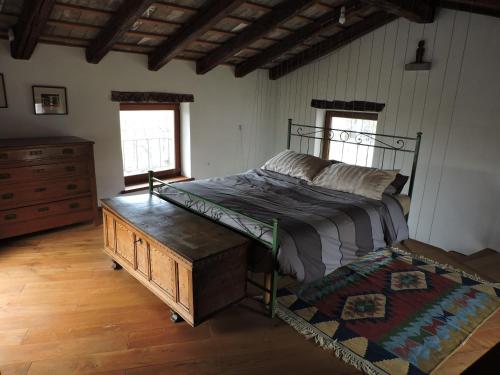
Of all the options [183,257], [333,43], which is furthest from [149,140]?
[183,257]

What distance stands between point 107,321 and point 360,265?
216cm

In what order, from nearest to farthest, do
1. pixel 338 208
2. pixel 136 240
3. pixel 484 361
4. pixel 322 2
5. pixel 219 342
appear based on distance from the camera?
pixel 484 361
pixel 219 342
pixel 136 240
pixel 338 208
pixel 322 2

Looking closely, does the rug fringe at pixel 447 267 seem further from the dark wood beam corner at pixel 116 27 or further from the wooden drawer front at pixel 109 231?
the dark wood beam corner at pixel 116 27

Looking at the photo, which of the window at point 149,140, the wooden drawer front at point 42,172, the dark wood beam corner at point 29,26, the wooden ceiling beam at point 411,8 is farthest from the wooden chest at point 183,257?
the wooden ceiling beam at point 411,8

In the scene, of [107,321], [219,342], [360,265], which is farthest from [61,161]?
[360,265]

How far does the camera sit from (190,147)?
5.10 metres

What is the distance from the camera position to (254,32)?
3.99 m

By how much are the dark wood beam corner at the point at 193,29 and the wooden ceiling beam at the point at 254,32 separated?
2.09 ft

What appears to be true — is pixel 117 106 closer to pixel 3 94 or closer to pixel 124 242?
pixel 3 94

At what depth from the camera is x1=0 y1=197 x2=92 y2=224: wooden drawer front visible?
343 centimetres

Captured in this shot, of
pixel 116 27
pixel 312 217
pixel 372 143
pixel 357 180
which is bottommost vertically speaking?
pixel 312 217

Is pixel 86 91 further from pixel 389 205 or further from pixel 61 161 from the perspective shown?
pixel 389 205

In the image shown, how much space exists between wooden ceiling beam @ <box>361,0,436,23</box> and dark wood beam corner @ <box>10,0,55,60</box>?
2.71 meters

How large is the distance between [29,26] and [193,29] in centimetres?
144
